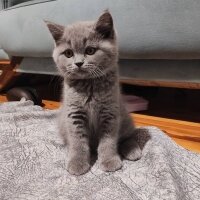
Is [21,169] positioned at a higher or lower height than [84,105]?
lower

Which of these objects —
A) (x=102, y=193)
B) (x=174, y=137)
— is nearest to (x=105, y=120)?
(x=102, y=193)

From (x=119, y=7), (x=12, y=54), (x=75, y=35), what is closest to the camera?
(x=75, y=35)

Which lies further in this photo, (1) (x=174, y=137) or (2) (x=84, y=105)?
(1) (x=174, y=137)

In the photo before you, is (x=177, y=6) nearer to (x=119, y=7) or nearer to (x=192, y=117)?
(x=119, y=7)

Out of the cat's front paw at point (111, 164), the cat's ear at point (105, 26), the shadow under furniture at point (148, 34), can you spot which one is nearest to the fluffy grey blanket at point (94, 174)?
the cat's front paw at point (111, 164)

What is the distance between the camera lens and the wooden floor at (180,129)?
3.88 feet

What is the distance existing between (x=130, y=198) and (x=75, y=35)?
1.64 feet

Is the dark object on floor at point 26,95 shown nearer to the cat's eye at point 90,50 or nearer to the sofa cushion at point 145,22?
the sofa cushion at point 145,22

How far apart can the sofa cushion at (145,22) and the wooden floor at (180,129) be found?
32 centimetres

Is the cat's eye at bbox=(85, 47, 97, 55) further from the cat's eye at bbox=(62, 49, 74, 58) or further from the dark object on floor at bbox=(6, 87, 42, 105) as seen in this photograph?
the dark object on floor at bbox=(6, 87, 42, 105)

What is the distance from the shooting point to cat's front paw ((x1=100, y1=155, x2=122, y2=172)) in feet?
3.05

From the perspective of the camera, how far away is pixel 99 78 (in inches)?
38.7

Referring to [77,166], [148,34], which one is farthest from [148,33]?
[77,166]

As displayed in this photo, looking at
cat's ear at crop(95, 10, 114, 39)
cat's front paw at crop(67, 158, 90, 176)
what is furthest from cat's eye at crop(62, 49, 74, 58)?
cat's front paw at crop(67, 158, 90, 176)
